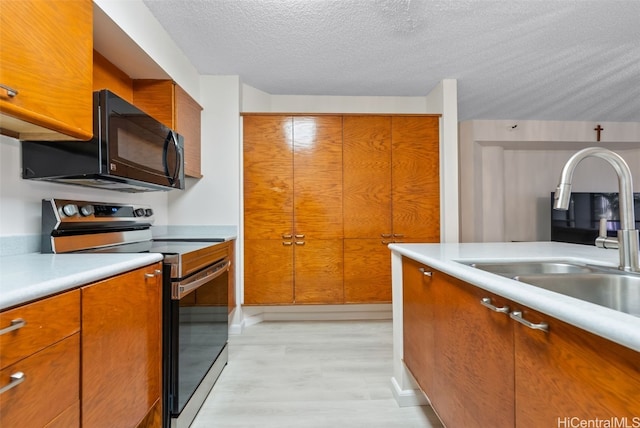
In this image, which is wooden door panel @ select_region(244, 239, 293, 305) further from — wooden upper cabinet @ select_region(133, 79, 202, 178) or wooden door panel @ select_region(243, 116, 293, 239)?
wooden upper cabinet @ select_region(133, 79, 202, 178)

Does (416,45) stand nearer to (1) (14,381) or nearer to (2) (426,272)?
(2) (426,272)

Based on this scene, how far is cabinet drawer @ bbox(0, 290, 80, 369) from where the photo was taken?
27.3 inches

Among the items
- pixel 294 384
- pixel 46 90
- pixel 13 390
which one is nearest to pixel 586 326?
pixel 13 390

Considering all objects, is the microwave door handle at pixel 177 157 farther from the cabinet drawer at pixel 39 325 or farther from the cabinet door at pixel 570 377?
the cabinet door at pixel 570 377

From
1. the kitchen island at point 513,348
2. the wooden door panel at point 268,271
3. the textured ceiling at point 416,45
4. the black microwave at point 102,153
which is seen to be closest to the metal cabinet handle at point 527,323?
the kitchen island at point 513,348

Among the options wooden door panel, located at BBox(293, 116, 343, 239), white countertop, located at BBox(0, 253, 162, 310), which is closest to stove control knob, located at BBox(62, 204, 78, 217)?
white countertop, located at BBox(0, 253, 162, 310)

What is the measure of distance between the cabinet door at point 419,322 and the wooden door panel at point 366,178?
1.33 metres

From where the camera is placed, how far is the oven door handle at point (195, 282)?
1450 millimetres

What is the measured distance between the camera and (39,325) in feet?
2.55

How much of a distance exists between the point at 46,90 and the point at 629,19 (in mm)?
3353

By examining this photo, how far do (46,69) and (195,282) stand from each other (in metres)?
1.04

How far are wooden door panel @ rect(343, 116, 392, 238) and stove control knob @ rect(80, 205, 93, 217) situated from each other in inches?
78.4

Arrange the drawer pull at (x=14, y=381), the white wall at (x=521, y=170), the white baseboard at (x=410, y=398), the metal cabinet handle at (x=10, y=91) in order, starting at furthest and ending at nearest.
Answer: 1. the white wall at (x=521, y=170)
2. the white baseboard at (x=410, y=398)
3. the metal cabinet handle at (x=10, y=91)
4. the drawer pull at (x=14, y=381)

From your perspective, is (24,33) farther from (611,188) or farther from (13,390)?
(611,188)
